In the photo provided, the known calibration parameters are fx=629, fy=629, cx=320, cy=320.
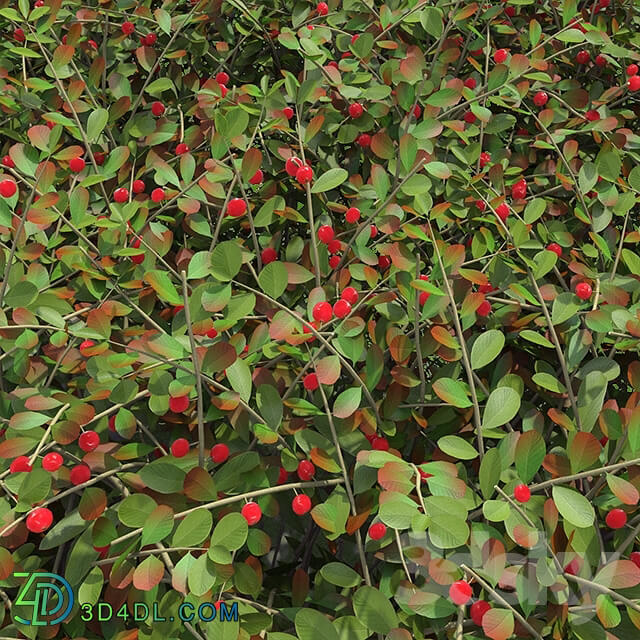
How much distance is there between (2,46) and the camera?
44.3 inches

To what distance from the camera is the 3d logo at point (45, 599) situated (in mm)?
544

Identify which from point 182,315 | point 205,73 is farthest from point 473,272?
point 205,73

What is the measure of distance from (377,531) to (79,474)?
27cm

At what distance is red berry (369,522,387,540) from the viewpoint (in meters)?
0.56

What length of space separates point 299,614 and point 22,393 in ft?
1.17

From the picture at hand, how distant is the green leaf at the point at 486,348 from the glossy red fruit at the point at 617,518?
175 millimetres

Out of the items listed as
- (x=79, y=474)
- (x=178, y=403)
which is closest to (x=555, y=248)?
(x=178, y=403)

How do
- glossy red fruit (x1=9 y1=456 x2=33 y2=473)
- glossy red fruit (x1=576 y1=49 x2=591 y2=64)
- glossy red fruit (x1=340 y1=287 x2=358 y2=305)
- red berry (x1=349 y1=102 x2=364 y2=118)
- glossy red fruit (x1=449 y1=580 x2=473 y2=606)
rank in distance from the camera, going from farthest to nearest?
glossy red fruit (x1=576 y1=49 x2=591 y2=64), red berry (x1=349 y1=102 x2=364 y2=118), glossy red fruit (x1=340 y1=287 x2=358 y2=305), glossy red fruit (x1=9 y1=456 x2=33 y2=473), glossy red fruit (x1=449 y1=580 x2=473 y2=606)

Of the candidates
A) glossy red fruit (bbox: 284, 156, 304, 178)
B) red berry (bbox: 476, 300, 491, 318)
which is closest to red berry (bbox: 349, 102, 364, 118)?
glossy red fruit (bbox: 284, 156, 304, 178)

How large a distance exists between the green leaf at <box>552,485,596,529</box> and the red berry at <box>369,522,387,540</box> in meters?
0.15

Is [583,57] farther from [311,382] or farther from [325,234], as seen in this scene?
[311,382]

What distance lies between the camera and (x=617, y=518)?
0.56m

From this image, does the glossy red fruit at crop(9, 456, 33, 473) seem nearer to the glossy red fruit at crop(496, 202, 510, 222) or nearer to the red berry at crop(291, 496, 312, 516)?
the red berry at crop(291, 496, 312, 516)

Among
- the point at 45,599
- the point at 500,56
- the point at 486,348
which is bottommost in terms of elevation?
the point at 45,599
